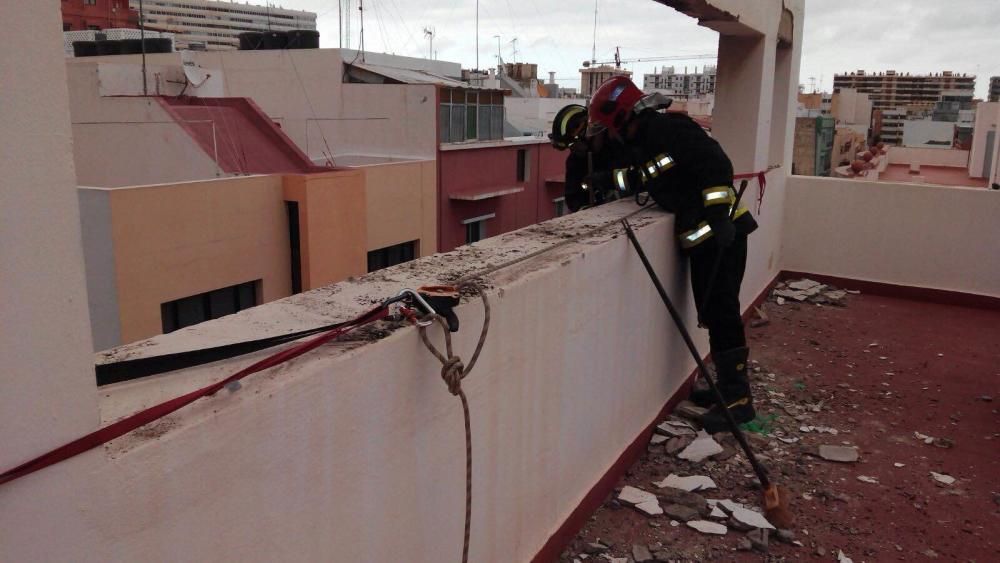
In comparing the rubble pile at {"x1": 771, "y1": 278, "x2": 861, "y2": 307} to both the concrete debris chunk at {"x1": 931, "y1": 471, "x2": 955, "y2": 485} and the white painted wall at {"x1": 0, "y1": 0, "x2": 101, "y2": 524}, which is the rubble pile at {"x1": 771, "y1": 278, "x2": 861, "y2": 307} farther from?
the white painted wall at {"x1": 0, "y1": 0, "x2": 101, "y2": 524}

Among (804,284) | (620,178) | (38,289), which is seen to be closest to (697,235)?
(620,178)

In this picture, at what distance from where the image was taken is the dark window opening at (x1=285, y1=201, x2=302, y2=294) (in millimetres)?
13094

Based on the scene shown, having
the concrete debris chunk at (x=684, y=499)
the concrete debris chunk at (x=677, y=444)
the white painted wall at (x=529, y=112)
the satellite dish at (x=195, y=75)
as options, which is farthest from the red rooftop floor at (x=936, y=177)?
the concrete debris chunk at (x=684, y=499)

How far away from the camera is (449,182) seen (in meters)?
20.3

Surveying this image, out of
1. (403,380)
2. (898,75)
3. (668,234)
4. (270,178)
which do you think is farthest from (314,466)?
(898,75)

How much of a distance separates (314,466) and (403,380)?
0.39 metres

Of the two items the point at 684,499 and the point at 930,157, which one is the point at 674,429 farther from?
the point at 930,157

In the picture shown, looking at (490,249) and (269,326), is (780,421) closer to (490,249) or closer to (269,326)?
(490,249)

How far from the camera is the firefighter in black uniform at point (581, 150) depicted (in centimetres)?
549

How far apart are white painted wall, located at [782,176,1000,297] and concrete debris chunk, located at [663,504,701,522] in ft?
19.0

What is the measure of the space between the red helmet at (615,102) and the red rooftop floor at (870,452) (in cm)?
211

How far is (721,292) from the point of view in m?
4.91

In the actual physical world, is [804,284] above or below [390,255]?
above

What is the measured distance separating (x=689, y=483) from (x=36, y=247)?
11.8 ft
